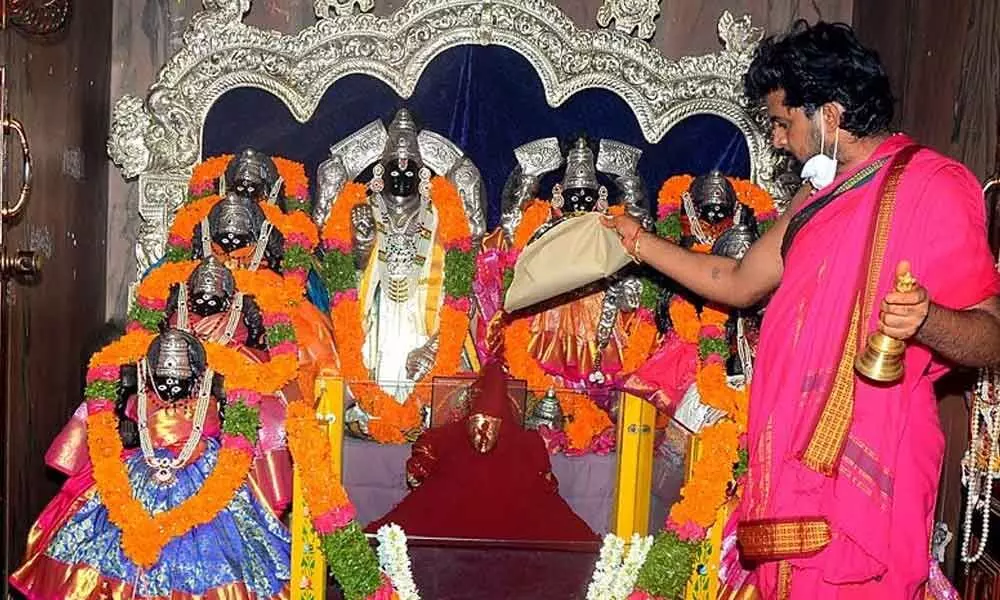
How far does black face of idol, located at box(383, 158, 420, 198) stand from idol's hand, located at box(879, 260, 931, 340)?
155 inches

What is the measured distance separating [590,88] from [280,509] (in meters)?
3.06

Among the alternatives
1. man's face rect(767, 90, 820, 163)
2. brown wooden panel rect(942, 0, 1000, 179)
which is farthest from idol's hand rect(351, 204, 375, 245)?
man's face rect(767, 90, 820, 163)

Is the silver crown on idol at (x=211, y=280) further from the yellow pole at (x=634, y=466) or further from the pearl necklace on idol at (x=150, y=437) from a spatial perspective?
the yellow pole at (x=634, y=466)

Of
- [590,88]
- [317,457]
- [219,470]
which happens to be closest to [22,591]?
[219,470]

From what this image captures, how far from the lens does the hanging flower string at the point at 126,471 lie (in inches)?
181

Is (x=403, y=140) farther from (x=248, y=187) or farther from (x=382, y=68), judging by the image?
(x=248, y=187)

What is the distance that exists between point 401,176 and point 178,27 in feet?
5.47

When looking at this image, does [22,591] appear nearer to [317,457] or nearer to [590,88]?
[317,457]

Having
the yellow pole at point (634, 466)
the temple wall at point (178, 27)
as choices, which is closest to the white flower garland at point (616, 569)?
the yellow pole at point (634, 466)

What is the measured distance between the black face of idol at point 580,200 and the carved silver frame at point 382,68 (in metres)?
0.63

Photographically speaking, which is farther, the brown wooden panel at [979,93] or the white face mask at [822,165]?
the brown wooden panel at [979,93]

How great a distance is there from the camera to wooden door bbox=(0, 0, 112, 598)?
4953mm

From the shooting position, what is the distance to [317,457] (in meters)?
4.33

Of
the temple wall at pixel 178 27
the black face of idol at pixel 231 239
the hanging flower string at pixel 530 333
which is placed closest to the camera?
the black face of idol at pixel 231 239
